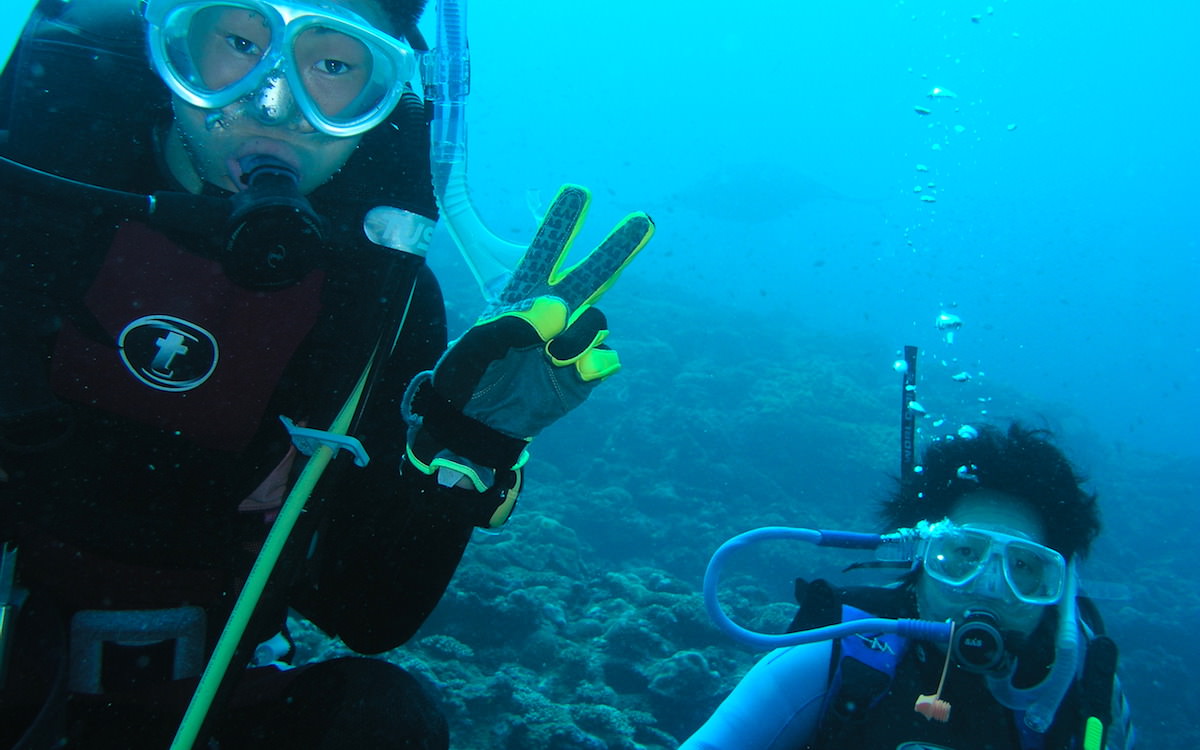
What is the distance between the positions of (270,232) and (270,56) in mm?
536

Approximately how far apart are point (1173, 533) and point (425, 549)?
991 inches

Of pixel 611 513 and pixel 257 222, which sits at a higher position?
pixel 257 222

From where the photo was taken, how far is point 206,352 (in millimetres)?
1789

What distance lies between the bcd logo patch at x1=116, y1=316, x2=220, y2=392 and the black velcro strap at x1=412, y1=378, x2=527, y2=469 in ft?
2.11

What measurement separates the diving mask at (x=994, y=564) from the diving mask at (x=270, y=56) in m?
3.02

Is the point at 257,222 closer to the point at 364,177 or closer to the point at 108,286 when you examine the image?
the point at 364,177

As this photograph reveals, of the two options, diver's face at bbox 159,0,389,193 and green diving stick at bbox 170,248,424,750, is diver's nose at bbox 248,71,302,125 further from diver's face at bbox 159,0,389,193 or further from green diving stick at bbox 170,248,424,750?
green diving stick at bbox 170,248,424,750

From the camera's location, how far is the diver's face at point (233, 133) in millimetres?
1646

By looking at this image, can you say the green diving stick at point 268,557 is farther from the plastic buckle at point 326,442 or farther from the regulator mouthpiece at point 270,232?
the regulator mouthpiece at point 270,232

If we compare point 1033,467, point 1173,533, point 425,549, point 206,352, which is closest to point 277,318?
point 206,352

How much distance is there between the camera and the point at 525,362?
1.72 meters

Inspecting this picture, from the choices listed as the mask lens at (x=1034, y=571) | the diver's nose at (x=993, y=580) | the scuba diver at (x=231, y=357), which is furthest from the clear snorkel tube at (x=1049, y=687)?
the scuba diver at (x=231, y=357)

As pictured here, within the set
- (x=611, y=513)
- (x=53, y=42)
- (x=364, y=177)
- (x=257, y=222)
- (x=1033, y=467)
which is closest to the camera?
(x=257, y=222)

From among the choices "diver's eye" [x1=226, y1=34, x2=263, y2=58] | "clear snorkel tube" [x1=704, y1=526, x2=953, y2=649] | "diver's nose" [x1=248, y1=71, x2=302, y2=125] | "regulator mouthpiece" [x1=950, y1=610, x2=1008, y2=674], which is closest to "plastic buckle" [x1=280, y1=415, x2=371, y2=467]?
"diver's nose" [x1=248, y1=71, x2=302, y2=125]
